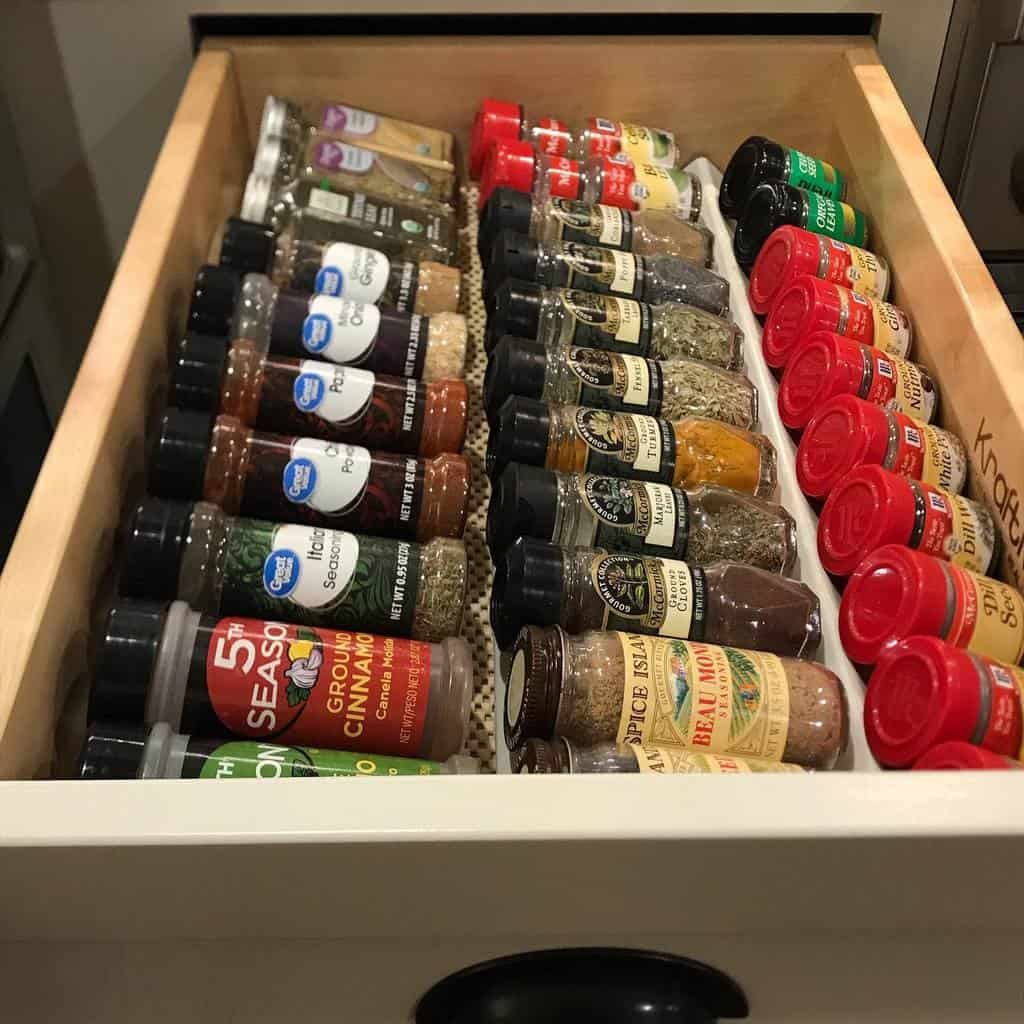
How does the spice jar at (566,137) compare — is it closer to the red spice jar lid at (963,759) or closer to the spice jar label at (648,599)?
the spice jar label at (648,599)

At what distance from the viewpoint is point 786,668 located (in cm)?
75

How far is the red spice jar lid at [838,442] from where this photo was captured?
33.0 inches

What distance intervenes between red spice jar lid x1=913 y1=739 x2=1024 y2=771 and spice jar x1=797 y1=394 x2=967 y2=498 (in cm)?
26

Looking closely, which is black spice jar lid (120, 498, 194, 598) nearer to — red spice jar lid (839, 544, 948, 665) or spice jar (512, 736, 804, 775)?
spice jar (512, 736, 804, 775)

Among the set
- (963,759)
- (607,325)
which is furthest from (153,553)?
(963,759)

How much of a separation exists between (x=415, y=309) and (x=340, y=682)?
1.44 ft

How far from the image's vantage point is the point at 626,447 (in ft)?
2.86

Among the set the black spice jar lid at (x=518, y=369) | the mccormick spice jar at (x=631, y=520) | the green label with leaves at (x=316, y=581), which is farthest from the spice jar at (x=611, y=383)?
the green label with leaves at (x=316, y=581)

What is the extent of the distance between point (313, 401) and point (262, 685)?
27 centimetres

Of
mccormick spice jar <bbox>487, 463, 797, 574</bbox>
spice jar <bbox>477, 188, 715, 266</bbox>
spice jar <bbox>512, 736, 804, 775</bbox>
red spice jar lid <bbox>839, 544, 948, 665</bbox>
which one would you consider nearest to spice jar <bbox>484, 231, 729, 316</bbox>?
spice jar <bbox>477, 188, 715, 266</bbox>

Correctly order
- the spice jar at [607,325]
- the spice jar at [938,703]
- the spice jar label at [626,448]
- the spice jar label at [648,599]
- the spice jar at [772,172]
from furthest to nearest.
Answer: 1. the spice jar at [772,172]
2. the spice jar at [607,325]
3. the spice jar label at [626,448]
4. the spice jar label at [648,599]
5. the spice jar at [938,703]

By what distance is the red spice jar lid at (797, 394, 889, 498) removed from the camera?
84 centimetres

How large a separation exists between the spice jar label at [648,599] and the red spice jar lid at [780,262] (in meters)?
0.37

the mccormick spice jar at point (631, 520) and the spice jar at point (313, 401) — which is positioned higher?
the spice jar at point (313, 401)
